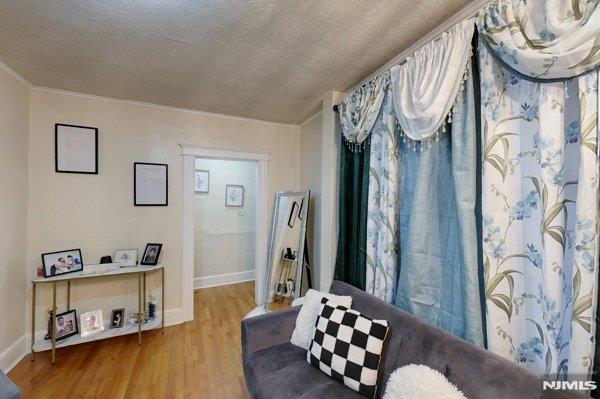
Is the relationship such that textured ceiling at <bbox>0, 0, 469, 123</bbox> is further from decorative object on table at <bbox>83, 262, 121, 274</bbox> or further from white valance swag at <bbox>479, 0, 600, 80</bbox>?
decorative object on table at <bbox>83, 262, 121, 274</bbox>

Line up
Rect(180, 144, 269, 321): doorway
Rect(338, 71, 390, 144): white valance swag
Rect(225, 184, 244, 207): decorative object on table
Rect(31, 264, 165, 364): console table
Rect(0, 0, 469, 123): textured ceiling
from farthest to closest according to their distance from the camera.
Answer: Rect(225, 184, 244, 207): decorative object on table, Rect(180, 144, 269, 321): doorway, Rect(31, 264, 165, 364): console table, Rect(338, 71, 390, 144): white valance swag, Rect(0, 0, 469, 123): textured ceiling

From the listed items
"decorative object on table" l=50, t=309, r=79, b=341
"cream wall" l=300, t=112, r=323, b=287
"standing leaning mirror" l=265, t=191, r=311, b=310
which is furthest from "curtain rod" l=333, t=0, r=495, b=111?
"decorative object on table" l=50, t=309, r=79, b=341

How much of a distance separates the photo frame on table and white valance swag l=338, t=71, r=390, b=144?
9.69ft

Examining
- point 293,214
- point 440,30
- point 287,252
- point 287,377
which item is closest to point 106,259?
point 287,252

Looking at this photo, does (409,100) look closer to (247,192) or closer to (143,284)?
(143,284)

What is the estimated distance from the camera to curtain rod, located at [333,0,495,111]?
4.26 ft

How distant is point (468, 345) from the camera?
114 centimetres

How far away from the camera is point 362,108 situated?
1.99m

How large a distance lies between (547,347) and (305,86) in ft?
7.25

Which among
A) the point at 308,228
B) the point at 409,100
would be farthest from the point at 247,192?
the point at 409,100

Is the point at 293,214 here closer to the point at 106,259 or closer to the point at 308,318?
the point at 308,318

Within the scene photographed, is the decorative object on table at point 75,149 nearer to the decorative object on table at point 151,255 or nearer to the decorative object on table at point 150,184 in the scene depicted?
the decorative object on table at point 150,184

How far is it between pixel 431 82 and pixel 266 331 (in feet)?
5.88

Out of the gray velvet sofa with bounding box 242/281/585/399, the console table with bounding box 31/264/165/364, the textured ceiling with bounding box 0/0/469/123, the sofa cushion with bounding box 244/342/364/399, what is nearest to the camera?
the gray velvet sofa with bounding box 242/281/585/399
